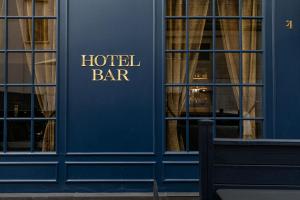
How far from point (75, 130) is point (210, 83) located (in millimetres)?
2419

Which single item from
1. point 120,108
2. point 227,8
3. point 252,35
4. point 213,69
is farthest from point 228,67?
point 120,108

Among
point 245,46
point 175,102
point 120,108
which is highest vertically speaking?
point 245,46

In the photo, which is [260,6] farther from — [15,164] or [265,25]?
[15,164]

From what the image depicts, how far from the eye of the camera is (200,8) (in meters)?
7.74

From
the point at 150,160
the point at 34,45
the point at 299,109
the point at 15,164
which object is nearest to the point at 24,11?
the point at 34,45

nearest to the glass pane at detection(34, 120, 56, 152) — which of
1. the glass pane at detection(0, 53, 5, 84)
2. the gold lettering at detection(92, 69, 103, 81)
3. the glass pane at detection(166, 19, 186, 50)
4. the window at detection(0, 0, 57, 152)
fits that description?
the window at detection(0, 0, 57, 152)

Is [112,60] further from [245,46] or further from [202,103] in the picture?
[245,46]

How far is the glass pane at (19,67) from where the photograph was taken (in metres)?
7.59

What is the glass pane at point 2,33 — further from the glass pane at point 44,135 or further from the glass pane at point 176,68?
the glass pane at point 176,68

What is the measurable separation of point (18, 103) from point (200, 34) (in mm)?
3311

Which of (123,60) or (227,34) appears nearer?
(123,60)

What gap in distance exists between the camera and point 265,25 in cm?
764

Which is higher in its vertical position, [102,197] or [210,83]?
[210,83]

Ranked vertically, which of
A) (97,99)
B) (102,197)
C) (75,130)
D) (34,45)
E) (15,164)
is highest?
(34,45)
